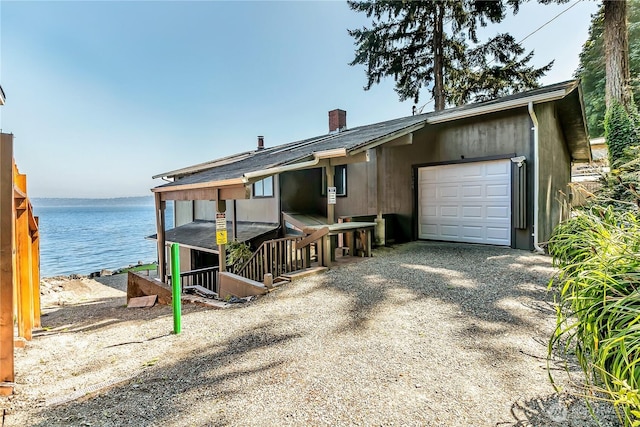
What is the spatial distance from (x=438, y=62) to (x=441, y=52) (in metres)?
0.50

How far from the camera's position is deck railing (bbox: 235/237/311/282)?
22.6 ft

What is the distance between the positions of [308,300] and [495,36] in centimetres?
1809

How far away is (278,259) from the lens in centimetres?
701

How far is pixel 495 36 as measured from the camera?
1664cm

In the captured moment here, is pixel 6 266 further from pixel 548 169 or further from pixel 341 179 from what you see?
pixel 548 169

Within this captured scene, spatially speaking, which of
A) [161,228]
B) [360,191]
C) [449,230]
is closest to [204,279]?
[161,228]

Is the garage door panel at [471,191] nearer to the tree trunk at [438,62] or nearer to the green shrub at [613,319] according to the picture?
the green shrub at [613,319]

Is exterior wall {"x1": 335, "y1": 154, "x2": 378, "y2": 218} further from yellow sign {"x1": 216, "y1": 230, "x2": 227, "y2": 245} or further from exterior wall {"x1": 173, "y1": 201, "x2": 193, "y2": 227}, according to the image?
exterior wall {"x1": 173, "y1": 201, "x2": 193, "y2": 227}

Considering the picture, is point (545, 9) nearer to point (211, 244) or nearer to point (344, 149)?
point (344, 149)

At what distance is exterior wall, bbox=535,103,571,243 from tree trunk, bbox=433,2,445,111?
883 cm

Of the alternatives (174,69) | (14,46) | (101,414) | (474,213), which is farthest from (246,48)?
(101,414)

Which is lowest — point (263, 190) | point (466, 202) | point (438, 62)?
point (466, 202)

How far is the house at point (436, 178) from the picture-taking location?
25.1 ft

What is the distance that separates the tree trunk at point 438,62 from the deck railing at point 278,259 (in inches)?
577
